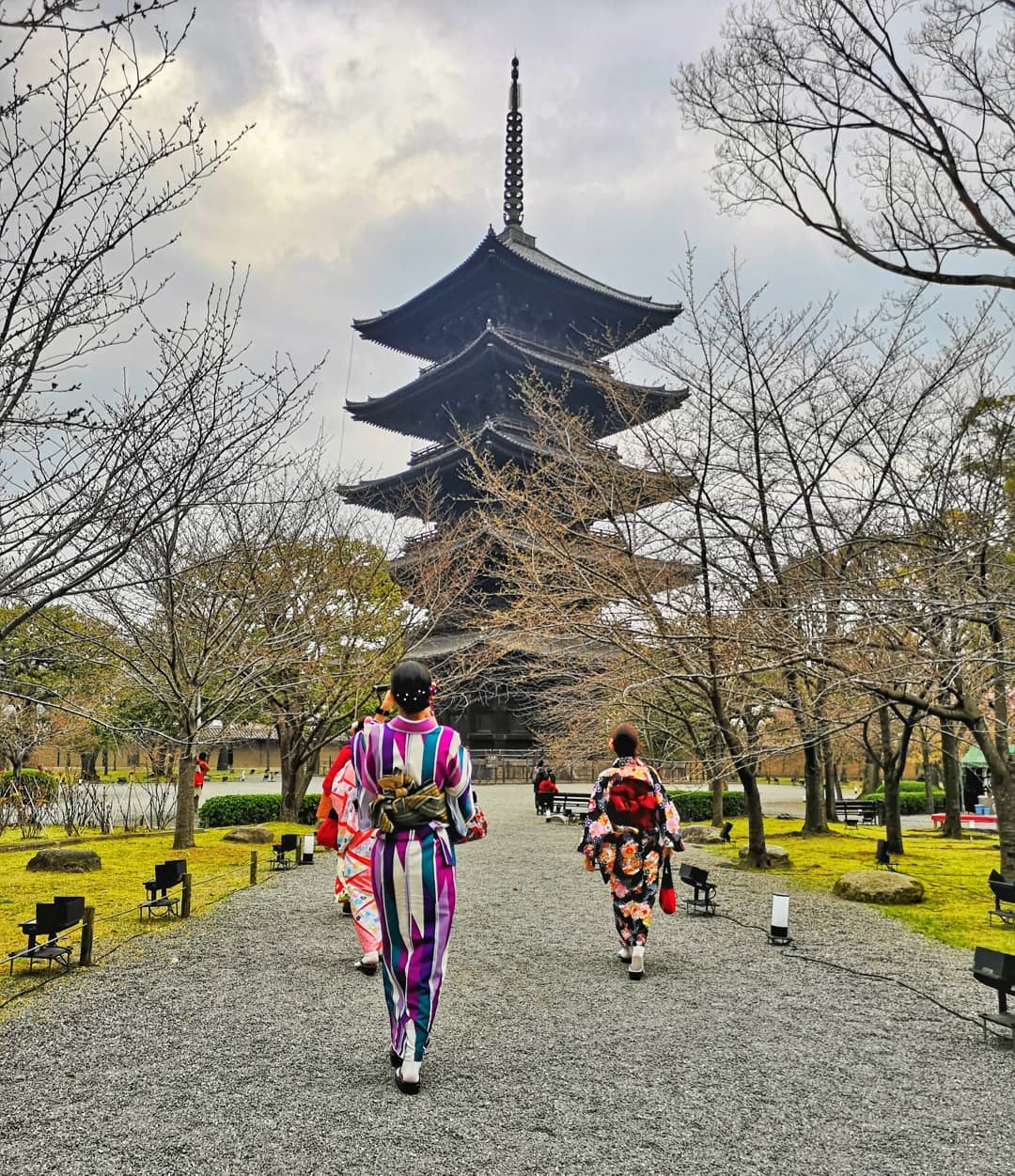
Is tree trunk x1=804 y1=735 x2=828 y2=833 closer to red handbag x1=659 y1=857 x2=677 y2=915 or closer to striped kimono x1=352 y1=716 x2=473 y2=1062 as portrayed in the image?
red handbag x1=659 y1=857 x2=677 y2=915

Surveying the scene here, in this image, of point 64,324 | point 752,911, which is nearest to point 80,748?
point 752,911

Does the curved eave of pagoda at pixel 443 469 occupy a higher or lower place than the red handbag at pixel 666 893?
higher

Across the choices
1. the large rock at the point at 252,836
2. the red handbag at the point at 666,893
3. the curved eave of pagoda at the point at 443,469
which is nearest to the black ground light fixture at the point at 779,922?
the red handbag at the point at 666,893

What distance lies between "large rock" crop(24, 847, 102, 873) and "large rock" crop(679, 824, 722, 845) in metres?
9.98

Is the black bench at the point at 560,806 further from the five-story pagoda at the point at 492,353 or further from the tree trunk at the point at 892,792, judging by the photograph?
the tree trunk at the point at 892,792

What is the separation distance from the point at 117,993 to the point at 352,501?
589 inches

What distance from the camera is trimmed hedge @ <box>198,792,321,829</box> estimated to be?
1822cm

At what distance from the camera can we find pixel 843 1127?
376cm

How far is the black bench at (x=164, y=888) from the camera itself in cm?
823

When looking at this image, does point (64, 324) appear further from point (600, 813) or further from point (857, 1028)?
point (857, 1028)

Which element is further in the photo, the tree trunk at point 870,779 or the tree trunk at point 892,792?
the tree trunk at point 870,779

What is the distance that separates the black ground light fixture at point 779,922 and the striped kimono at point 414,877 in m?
4.37

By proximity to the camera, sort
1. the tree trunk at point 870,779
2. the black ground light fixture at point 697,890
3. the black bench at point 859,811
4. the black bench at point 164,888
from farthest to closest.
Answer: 1. the tree trunk at point 870,779
2. the black bench at point 859,811
3. the black ground light fixture at point 697,890
4. the black bench at point 164,888

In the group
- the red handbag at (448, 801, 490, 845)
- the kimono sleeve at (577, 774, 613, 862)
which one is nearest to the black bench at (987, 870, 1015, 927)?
the kimono sleeve at (577, 774, 613, 862)
